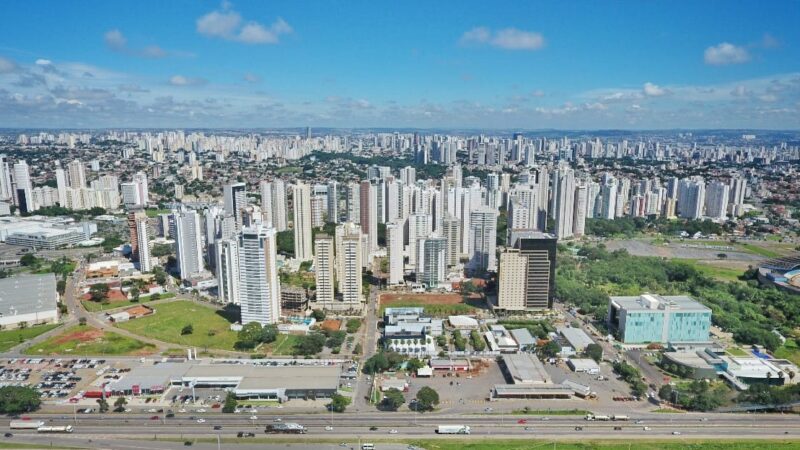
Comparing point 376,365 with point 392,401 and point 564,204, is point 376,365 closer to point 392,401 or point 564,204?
point 392,401

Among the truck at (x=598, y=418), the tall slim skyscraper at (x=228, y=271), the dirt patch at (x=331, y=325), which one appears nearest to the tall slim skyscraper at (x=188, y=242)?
the tall slim skyscraper at (x=228, y=271)

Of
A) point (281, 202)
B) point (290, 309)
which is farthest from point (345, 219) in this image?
point (290, 309)

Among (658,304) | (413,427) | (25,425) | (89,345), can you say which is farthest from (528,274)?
(25,425)

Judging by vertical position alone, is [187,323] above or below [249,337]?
below

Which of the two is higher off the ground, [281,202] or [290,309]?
[281,202]

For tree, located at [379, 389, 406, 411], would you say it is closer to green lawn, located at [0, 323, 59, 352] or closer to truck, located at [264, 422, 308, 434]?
truck, located at [264, 422, 308, 434]

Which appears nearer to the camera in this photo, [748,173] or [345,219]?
[345,219]

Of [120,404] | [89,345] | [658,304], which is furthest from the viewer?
[658,304]

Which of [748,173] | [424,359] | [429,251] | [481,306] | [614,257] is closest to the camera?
[424,359]

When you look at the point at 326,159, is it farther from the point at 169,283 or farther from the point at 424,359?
the point at 424,359
